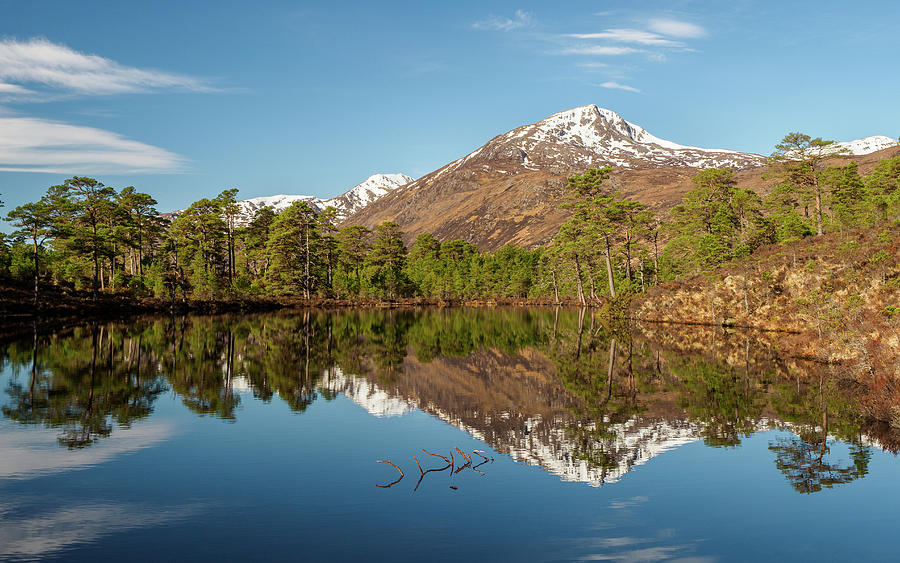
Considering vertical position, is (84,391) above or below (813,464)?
above

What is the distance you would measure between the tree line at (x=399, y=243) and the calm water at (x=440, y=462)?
1367 inches

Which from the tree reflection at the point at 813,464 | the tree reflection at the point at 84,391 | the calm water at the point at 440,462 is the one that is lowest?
the tree reflection at the point at 813,464

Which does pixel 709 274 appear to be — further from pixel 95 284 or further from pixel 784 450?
pixel 95 284

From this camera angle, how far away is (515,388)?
83.2 feet

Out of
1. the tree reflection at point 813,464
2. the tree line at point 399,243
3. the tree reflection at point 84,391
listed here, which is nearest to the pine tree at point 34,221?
the tree line at point 399,243

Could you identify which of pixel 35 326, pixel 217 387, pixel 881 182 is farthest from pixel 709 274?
pixel 35 326

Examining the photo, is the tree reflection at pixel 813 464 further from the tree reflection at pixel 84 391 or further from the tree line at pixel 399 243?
the tree line at pixel 399 243

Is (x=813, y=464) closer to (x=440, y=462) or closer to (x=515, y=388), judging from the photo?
(x=440, y=462)

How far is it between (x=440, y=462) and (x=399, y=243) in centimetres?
10180

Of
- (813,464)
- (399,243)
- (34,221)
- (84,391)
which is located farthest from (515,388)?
(399,243)

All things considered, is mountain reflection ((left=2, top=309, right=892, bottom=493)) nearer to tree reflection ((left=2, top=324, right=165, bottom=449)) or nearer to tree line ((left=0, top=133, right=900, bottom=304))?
tree reflection ((left=2, top=324, right=165, bottom=449))

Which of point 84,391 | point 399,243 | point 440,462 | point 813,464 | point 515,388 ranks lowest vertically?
point 813,464

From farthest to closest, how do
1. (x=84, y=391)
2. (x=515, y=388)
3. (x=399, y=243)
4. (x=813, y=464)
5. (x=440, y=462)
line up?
(x=399, y=243) < (x=515, y=388) < (x=84, y=391) < (x=440, y=462) < (x=813, y=464)

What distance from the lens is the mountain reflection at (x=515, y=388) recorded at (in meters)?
16.3
